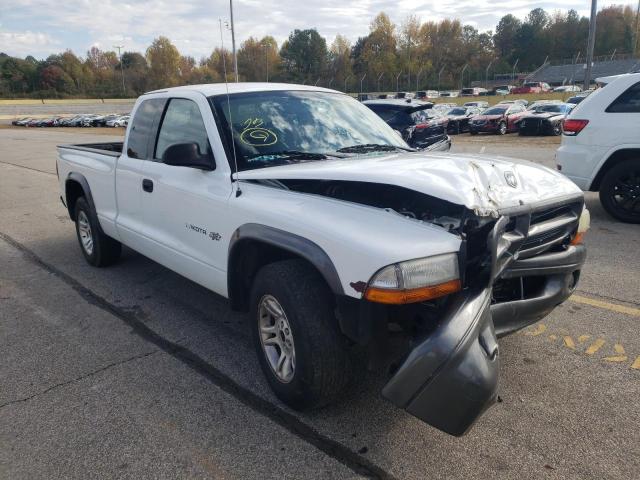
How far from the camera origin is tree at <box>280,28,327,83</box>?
302 feet

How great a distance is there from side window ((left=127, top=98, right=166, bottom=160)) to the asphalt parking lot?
1.32m

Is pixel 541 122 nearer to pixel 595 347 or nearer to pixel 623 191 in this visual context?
pixel 623 191

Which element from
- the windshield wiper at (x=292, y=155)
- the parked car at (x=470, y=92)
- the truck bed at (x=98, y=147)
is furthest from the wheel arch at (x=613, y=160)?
the parked car at (x=470, y=92)

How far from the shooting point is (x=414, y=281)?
233 centimetres

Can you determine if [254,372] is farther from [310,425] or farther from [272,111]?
[272,111]

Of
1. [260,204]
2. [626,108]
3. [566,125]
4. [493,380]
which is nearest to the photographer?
[493,380]

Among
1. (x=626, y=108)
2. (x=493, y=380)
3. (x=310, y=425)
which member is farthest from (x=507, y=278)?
(x=626, y=108)

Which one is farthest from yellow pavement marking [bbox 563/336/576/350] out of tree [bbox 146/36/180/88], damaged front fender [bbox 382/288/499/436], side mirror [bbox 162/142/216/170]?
tree [bbox 146/36/180/88]

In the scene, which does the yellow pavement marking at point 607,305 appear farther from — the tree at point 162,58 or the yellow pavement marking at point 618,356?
the tree at point 162,58

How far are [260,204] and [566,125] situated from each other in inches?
220

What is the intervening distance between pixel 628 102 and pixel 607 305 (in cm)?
364

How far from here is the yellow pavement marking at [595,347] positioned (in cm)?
351

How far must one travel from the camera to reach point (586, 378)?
3189mm

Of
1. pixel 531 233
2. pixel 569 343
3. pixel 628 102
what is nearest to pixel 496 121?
pixel 628 102
